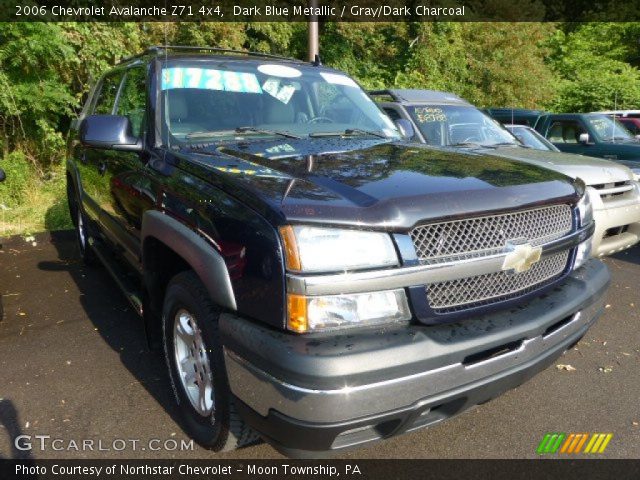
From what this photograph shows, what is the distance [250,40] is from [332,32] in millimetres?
4545

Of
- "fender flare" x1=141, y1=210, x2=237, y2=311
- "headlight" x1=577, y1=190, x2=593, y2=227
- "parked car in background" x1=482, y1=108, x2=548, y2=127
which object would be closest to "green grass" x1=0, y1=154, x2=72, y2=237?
"fender flare" x1=141, y1=210, x2=237, y2=311

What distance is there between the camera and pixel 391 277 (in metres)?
1.93

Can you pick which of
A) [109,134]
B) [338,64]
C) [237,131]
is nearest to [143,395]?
[109,134]

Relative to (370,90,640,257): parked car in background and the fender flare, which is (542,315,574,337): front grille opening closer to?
the fender flare

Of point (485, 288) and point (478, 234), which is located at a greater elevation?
point (478, 234)

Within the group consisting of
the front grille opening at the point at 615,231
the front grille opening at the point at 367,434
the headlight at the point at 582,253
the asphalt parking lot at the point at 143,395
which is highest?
the headlight at the point at 582,253

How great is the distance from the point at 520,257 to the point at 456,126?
456 centimetres

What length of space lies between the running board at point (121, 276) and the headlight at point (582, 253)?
236 cm

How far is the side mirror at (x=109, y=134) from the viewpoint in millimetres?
2898

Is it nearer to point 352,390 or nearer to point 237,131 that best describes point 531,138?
point 237,131

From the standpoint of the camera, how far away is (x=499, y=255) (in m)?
2.14

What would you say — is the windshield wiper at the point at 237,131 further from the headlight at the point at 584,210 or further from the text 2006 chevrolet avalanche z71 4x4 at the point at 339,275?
the headlight at the point at 584,210

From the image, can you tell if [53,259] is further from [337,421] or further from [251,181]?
[337,421]

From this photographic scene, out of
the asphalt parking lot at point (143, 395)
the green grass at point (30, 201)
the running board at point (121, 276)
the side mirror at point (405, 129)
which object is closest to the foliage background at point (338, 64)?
the green grass at point (30, 201)
